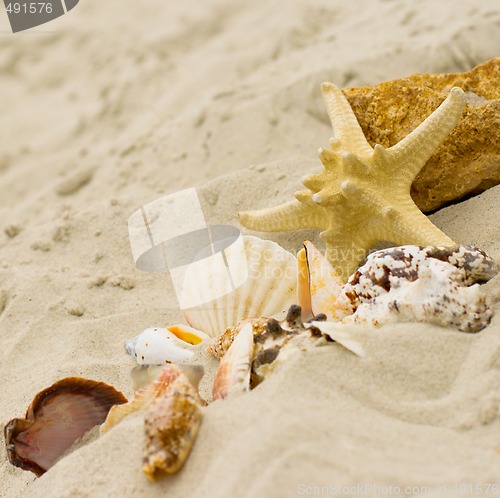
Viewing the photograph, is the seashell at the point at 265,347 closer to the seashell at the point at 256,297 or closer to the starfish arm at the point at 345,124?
the seashell at the point at 256,297

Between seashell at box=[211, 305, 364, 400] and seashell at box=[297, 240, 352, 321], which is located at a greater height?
seashell at box=[211, 305, 364, 400]

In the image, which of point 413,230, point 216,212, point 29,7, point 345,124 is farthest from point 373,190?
point 29,7

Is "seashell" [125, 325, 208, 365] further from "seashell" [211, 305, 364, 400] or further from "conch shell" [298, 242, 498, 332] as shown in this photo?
"conch shell" [298, 242, 498, 332]

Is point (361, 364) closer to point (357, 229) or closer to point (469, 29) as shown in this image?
point (357, 229)

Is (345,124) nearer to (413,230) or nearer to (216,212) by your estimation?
(413,230)

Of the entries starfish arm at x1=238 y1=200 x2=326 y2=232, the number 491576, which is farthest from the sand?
the number 491576

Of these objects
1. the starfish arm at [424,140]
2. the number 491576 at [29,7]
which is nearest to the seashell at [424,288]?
the starfish arm at [424,140]

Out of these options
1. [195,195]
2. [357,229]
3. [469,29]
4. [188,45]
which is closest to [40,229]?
[195,195]
